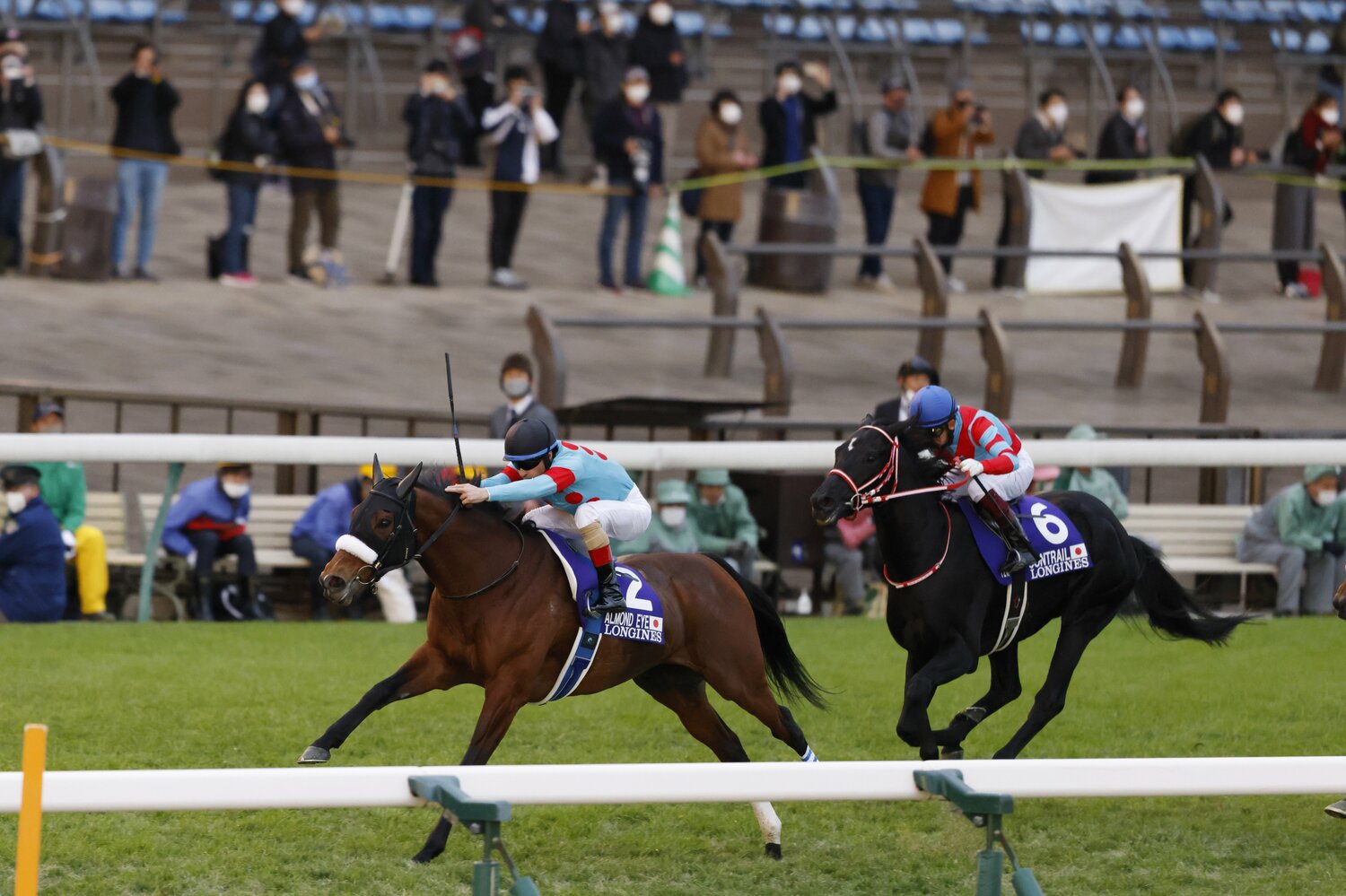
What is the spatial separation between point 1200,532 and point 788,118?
7.18m

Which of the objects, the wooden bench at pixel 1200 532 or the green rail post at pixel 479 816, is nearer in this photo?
the green rail post at pixel 479 816

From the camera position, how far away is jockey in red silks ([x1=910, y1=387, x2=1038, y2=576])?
286 inches

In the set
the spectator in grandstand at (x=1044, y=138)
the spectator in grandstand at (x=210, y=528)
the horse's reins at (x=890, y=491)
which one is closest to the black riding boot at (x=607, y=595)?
the horse's reins at (x=890, y=491)

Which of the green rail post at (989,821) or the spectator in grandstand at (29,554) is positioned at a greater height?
the green rail post at (989,821)

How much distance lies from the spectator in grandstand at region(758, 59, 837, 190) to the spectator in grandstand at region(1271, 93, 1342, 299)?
4.37 meters

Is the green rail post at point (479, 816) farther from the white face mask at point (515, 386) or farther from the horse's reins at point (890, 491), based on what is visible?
the white face mask at point (515, 386)

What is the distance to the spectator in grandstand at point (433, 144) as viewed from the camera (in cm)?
1628

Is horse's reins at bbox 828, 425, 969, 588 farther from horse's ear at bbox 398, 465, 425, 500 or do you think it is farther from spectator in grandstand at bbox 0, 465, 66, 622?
spectator in grandstand at bbox 0, 465, 66, 622

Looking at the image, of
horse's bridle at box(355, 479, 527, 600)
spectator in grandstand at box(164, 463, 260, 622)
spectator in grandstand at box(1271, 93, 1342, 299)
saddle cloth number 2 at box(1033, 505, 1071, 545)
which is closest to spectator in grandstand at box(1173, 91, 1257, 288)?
spectator in grandstand at box(1271, 93, 1342, 299)

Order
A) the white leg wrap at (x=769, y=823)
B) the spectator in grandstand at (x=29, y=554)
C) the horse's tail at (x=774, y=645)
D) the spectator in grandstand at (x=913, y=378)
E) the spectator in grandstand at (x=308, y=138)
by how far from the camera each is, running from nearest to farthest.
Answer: the white leg wrap at (x=769, y=823) < the horse's tail at (x=774, y=645) < the spectator in grandstand at (x=913, y=378) < the spectator in grandstand at (x=29, y=554) < the spectator in grandstand at (x=308, y=138)

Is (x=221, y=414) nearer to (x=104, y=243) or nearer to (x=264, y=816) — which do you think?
(x=104, y=243)

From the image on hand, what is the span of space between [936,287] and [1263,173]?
17.2ft

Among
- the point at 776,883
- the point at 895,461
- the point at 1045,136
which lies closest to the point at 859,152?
the point at 1045,136

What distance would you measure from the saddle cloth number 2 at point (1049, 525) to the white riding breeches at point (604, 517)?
65.7 inches
